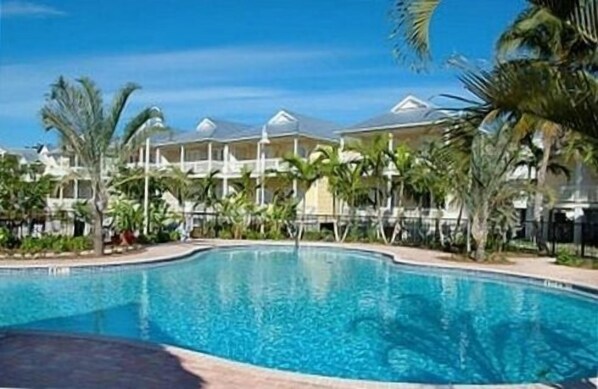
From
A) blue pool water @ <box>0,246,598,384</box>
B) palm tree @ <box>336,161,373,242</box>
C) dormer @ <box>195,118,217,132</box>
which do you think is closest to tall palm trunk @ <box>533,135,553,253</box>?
blue pool water @ <box>0,246,598,384</box>

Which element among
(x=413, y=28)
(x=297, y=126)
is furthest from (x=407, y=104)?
(x=413, y=28)

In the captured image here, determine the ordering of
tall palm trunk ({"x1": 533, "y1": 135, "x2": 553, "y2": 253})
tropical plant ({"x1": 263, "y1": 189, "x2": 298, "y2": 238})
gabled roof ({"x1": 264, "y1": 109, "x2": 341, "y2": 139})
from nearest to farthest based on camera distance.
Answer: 1. tall palm trunk ({"x1": 533, "y1": 135, "x2": 553, "y2": 253})
2. tropical plant ({"x1": 263, "y1": 189, "x2": 298, "y2": 238})
3. gabled roof ({"x1": 264, "y1": 109, "x2": 341, "y2": 139})

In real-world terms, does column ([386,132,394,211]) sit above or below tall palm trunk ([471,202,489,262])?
above

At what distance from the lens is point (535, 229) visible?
28.7 m

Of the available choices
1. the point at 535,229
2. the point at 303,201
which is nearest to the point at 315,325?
the point at 535,229

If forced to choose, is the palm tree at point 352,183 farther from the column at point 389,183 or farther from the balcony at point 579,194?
the balcony at point 579,194

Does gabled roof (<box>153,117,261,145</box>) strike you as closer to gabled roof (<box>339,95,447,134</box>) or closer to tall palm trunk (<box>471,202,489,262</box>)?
gabled roof (<box>339,95,447,134</box>)

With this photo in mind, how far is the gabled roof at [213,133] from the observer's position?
4434 cm

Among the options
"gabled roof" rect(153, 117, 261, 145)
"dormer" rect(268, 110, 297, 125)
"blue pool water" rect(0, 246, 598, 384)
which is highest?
"dormer" rect(268, 110, 297, 125)

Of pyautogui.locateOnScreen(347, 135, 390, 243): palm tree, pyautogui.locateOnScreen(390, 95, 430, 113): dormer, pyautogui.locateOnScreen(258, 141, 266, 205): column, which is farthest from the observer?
pyautogui.locateOnScreen(390, 95, 430, 113): dormer

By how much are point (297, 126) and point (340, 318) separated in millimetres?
29820

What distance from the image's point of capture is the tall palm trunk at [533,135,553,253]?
2602 centimetres

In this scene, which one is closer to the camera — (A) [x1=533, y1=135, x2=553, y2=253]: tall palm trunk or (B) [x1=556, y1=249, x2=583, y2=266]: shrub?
(B) [x1=556, y1=249, x2=583, y2=266]: shrub

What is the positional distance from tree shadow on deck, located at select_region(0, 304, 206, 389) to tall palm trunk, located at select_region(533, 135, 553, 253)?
20116 millimetres
